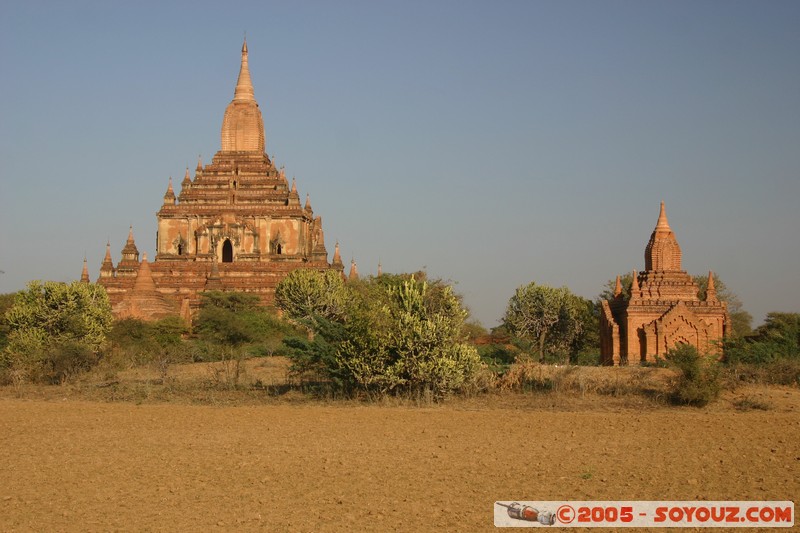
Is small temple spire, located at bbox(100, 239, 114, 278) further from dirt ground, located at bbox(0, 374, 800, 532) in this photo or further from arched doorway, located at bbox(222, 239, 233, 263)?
dirt ground, located at bbox(0, 374, 800, 532)

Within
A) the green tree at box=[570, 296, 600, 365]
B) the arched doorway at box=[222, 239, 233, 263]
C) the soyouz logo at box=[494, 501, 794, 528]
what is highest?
the arched doorway at box=[222, 239, 233, 263]

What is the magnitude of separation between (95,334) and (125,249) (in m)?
20.6

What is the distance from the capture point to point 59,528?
934 centimetres

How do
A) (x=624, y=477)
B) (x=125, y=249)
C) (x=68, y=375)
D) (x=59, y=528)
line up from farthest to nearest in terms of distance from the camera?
(x=125, y=249)
(x=68, y=375)
(x=624, y=477)
(x=59, y=528)

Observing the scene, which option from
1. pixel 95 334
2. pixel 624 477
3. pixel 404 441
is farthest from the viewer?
pixel 95 334

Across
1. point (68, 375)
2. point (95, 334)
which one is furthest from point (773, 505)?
point (95, 334)

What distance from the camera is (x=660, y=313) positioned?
29047mm

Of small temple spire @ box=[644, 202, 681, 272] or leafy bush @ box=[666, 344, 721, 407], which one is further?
small temple spire @ box=[644, 202, 681, 272]

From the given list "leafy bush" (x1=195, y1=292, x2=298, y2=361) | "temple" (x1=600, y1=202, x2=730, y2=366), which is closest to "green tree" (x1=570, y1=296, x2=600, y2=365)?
"temple" (x1=600, y1=202, x2=730, y2=366)

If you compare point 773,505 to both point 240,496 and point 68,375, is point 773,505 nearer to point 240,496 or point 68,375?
point 240,496

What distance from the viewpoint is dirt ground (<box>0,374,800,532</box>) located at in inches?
390

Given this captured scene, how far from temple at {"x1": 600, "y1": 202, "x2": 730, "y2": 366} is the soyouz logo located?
18276 millimetres

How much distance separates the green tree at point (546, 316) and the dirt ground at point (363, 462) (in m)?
18.7

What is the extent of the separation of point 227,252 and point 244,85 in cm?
905
